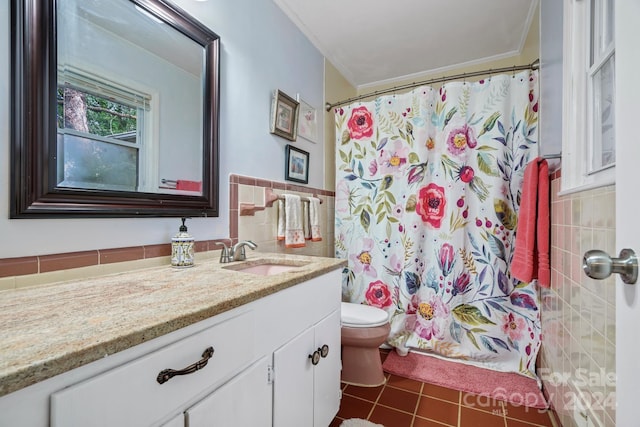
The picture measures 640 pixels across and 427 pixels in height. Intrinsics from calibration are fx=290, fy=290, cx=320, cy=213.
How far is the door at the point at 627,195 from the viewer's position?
1.55ft

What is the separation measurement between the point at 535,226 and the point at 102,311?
1.82m

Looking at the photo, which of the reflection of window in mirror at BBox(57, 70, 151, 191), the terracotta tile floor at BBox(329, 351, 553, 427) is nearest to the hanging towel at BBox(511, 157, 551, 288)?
the terracotta tile floor at BBox(329, 351, 553, 427)

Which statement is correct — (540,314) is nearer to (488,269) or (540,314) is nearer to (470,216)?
(488,269)


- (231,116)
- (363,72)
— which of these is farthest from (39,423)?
(363,72)

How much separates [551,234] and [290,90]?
5.70 feet

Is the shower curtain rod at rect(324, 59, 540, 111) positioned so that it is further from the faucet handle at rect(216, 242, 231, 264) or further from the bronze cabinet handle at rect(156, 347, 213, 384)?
the bronze cabinet handle at rect(156, 347, 213, 384)

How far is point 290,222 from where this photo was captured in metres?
1.76

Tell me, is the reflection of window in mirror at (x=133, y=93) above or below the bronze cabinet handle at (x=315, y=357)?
above

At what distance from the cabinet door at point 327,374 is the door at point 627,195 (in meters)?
0.88

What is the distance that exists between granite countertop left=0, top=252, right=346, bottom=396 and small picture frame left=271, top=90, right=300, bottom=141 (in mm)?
1053

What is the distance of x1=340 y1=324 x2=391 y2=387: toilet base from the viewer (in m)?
1.69

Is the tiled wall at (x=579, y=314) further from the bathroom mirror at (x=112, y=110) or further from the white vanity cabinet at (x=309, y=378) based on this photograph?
the bathroom mirror at (x=112, y=110)

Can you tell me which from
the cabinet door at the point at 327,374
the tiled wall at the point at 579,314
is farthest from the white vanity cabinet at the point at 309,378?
the tiled wall at the point at 579,314

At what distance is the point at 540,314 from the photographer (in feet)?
5.68
